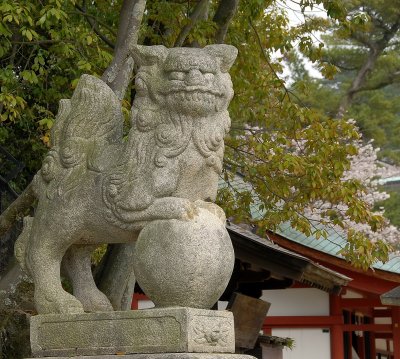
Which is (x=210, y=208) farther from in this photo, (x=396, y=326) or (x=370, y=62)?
(x=370, y=62)

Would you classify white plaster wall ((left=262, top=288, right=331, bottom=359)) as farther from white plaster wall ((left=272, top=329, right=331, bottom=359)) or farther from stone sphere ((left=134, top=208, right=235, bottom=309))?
stone sphere ((left=134, top=208, right=235, bottom=309))

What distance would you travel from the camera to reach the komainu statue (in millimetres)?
5219

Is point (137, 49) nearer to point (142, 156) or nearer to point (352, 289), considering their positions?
point (142, 156)

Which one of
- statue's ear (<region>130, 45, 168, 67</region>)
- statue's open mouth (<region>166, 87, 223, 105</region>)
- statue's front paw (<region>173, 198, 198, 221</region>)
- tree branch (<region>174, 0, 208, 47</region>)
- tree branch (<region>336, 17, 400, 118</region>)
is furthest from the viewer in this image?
tree branch (<region>336, 17, 400, 118</region>)

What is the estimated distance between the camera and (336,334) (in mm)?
14109

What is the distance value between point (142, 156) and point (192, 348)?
1.19 metres

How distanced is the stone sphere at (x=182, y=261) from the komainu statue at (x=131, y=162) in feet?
0.36

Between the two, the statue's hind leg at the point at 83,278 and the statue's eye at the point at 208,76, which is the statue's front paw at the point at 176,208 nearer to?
the statue's eye at the point at 208,76

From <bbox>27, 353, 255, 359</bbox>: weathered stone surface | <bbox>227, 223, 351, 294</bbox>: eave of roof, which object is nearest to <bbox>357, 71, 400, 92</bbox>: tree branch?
<bbox>227, 223, 351, 294</bbox>: eave of roof

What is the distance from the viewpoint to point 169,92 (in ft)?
17.3

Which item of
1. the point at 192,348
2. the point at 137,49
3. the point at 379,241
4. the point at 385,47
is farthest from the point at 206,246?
the point at 385,47

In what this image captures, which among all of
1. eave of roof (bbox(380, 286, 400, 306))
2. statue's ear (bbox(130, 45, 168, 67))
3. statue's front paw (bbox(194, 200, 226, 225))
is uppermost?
eave of roof (bbox(380, 286, 400, 306))

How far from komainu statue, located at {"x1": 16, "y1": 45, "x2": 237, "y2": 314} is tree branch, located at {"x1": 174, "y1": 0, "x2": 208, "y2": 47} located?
11.1 feet

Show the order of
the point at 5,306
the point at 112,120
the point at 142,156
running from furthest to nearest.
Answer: the point at 5,306, the point at 112,120, the point at 142,156
